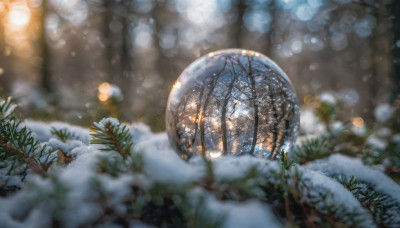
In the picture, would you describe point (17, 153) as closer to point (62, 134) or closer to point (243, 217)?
point (62, 134)

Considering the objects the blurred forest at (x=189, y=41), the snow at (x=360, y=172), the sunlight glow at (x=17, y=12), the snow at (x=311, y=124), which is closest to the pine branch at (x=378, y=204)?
the snow at (x=360, y=172)

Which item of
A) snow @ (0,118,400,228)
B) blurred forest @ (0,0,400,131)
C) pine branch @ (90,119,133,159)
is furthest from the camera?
blurred forest @ (0,0,400,131)

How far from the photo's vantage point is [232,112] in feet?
4.18

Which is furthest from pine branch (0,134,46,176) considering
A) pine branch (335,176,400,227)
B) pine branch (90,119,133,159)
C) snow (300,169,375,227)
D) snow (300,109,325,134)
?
snow (300,109,325,134)

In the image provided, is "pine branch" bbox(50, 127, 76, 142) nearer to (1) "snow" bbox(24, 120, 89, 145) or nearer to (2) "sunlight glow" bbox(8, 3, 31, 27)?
(1) "snow" bbox(24, 120, 89, 145)

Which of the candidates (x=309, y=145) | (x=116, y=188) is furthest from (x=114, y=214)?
(x=309, y=145)

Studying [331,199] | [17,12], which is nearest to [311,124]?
[331,199]

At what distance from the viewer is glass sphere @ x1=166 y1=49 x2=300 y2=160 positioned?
1269 millimetres

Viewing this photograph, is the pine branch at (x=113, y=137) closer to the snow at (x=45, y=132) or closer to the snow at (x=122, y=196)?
the snow at (x=122, y=196)

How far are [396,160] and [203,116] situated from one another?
1.33 meters

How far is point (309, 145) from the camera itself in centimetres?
141

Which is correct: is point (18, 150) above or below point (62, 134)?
below

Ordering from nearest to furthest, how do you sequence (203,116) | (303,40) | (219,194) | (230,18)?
1. (219,194)
2. (203,116)
3. (303,40)
4. (230,18)

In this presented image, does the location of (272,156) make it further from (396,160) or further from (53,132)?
(53,132)
